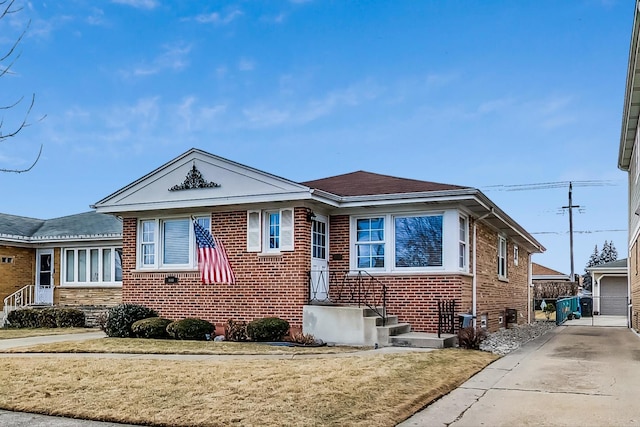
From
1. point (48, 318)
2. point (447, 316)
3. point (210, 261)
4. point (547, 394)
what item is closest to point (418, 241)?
point (447, 316)

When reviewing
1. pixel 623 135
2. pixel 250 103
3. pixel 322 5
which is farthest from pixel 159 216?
pixel 623 135

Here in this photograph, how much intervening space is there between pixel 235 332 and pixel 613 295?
30.1 meters

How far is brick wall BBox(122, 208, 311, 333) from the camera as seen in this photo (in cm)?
1509

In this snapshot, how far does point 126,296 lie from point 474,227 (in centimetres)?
941

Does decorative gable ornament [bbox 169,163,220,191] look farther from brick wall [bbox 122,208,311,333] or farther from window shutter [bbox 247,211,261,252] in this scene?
window shutter [bbox 247,211,261,252]

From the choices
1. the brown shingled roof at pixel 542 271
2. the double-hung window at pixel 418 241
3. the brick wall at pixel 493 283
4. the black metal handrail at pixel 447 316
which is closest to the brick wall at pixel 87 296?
the double-hung window at pixel 418 241

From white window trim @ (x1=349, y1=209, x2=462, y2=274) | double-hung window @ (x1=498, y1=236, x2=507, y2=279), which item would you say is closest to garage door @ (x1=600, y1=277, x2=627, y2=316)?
double-hung window @ (x1=498, y1=236, x2=507, y2=279)

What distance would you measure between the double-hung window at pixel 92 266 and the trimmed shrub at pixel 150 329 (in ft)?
26.8

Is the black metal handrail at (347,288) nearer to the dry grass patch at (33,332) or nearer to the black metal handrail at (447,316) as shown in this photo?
the black metal handrail at (447,316)

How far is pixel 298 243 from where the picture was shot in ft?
49.3

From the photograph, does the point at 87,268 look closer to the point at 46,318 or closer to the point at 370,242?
the point at 46,318

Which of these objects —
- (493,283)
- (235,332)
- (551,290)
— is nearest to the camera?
(235,332)

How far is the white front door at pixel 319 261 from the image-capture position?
15541 millimetres

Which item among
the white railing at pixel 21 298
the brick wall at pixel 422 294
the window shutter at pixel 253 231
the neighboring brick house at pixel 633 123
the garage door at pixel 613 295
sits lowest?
the garage door at pixel 613 295
